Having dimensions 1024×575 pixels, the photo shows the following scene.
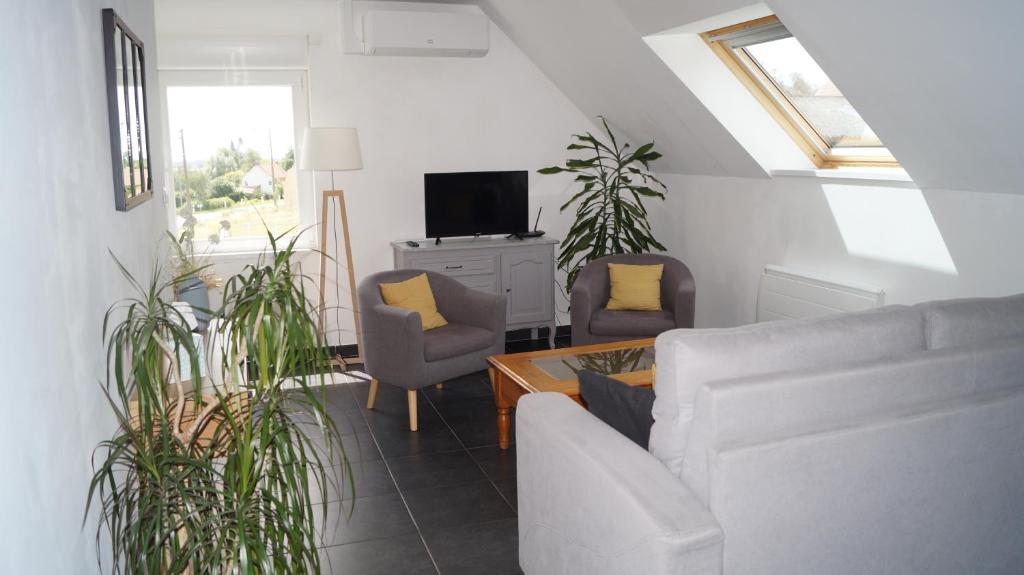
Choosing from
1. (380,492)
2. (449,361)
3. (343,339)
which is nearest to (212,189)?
(343,339)

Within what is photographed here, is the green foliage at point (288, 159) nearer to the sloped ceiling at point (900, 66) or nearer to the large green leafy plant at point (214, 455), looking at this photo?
the sloped ceiling at point (900, 66)

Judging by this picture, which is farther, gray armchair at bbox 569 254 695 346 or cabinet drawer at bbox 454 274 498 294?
cabinet drawer at bbox 454 274 498 294

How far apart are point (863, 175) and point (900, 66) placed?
3.79 feet

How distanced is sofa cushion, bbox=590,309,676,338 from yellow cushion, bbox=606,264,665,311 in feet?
0.39

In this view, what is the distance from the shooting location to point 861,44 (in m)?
3.62

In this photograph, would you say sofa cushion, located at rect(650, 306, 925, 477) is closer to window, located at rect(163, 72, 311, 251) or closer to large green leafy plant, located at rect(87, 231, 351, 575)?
large green leafy plant, located at rect(87, 231, 351, 575)

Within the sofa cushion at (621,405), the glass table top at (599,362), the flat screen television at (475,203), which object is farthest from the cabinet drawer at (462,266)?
the sofa cushion at (621,405)

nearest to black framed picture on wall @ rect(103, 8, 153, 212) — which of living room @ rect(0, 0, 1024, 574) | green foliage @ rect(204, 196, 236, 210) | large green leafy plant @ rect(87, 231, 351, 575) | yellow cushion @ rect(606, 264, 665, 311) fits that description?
living room @ rect(0, 0, 1024, 574)

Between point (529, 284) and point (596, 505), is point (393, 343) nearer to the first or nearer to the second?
point (529, 284)

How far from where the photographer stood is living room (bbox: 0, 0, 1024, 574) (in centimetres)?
207

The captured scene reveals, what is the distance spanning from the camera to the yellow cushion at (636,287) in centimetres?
569

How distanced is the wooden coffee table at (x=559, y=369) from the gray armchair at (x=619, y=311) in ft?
2.30

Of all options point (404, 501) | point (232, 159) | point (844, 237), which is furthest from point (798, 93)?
point (232, 159)

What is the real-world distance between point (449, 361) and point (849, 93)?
2582 millimetres
